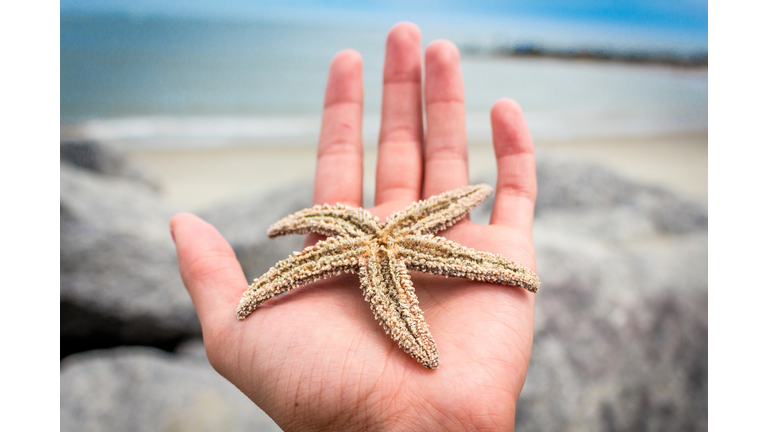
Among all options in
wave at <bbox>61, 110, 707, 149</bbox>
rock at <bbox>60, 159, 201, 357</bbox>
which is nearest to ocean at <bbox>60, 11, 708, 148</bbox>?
wave at <bbox>61, 110, 707, 149</bbox>

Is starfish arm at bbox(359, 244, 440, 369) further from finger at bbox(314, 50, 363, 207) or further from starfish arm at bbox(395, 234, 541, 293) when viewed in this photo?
finger at bbox(314, 50, 363, 207)

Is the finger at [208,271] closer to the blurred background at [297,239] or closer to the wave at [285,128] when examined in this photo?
the blurred background at [297,239]

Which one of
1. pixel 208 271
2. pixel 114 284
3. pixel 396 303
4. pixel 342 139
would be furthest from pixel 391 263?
pixel 114 284

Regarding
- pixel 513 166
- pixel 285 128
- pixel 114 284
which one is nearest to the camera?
pixel 513 166

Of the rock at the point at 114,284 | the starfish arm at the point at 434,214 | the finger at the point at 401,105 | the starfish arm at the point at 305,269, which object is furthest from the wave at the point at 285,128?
the starfish arm at the point at 305,269

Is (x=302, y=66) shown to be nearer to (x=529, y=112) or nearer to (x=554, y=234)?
(x=529, y=112)

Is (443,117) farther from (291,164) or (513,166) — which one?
(291,164)

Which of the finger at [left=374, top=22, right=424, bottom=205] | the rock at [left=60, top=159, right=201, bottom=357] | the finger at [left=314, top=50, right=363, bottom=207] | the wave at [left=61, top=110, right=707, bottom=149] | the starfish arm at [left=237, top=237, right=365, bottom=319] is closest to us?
the starfish arm at [left=237, top=237, right=365, bottom=319]
